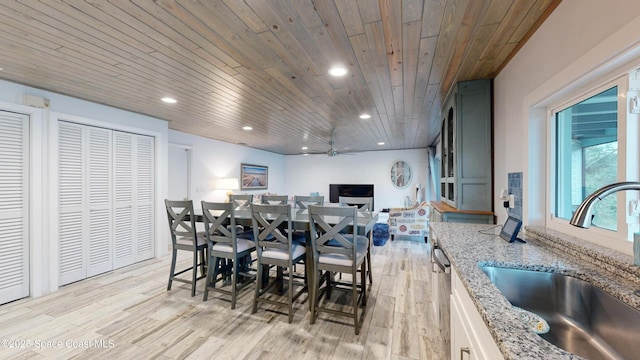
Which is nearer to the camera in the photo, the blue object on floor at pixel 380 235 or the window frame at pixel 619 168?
the window frame at pixel 619 168

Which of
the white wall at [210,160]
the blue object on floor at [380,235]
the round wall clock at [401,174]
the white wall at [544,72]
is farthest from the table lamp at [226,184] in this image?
the white wall at [544,72]

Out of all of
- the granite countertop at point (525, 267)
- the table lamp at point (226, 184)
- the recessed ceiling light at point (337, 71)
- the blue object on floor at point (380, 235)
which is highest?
the recessed ceiling light at point (337, 71)

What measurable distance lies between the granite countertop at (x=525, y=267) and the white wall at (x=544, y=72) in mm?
440

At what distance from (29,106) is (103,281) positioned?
6.96 ft

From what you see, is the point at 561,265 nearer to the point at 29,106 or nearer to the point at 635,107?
the point at 635,107

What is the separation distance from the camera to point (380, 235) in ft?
17.9

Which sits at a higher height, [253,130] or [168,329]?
[253,130]

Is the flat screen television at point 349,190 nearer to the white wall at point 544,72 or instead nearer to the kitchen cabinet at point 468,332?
the white wall at point 544,72

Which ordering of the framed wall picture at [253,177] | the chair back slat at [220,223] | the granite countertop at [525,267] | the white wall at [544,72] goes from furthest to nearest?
the framed wall picture at [253,177]
the chair back slat at [220,223]
the white wall at [544,72]
the granite countertop at [525,267]

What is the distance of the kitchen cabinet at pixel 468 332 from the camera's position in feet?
2.61

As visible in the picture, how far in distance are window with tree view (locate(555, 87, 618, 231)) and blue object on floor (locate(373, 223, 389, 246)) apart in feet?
11.5

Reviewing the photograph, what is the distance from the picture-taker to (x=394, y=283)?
3072 millimetres

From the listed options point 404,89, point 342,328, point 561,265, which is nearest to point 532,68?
point 404,89

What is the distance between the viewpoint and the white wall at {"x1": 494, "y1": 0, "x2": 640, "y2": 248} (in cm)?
108
